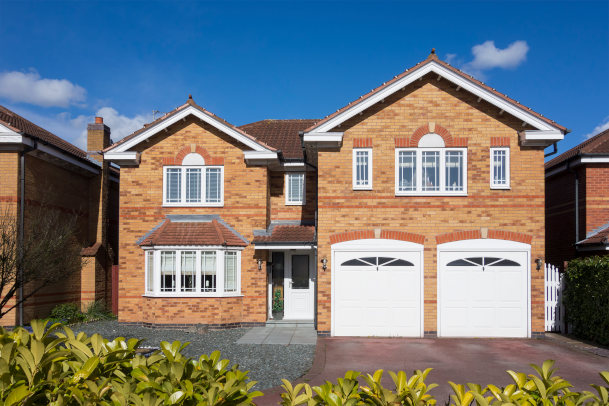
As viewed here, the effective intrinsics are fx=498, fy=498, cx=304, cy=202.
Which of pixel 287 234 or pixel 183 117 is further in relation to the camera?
pixel 287 234

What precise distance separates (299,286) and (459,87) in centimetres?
801

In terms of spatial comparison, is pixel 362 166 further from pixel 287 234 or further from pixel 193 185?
pixel 193 185

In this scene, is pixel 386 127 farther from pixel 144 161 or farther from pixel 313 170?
pixel 144 161

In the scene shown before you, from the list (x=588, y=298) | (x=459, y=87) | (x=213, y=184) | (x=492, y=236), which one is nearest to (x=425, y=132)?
(x=459, y=87)

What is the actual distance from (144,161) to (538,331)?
1275 centimetres

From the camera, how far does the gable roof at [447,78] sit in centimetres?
1359

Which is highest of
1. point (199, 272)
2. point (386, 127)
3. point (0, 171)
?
point (386, 127)

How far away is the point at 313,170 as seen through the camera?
16.8m

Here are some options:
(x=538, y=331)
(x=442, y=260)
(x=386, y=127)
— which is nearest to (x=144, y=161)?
(x=386, y=127)

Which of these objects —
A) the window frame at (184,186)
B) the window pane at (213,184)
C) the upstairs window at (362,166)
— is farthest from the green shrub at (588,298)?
the window pane at (213,184)

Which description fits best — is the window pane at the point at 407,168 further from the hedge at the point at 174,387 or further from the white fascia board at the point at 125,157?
the hedge at the point at 174,387

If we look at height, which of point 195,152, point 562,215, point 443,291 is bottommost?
point 443,291

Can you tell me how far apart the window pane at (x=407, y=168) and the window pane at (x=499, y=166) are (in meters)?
2.22

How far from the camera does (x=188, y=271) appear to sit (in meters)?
15.2
